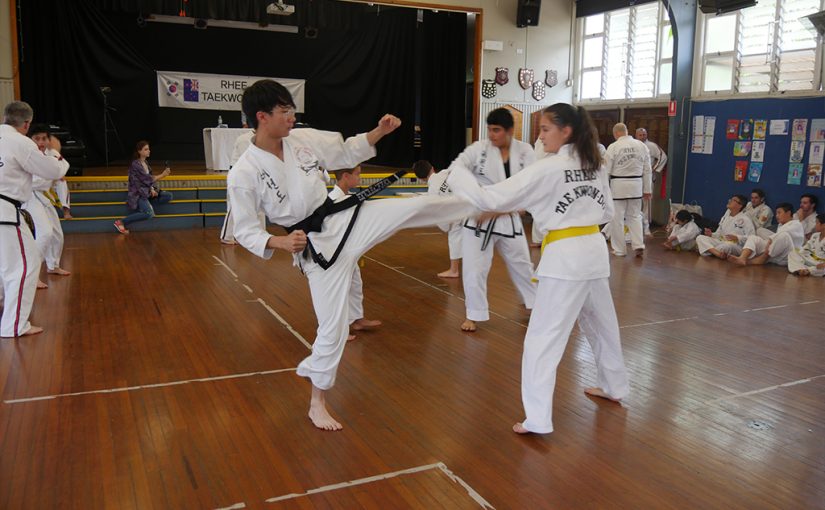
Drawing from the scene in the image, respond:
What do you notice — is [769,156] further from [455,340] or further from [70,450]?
[70,450]

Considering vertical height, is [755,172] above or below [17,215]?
above

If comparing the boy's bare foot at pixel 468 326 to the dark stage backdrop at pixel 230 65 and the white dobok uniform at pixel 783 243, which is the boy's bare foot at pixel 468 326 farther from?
the dark stage backdrop at pixel 230 65

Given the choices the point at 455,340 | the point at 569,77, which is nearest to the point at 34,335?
the point at 455,340

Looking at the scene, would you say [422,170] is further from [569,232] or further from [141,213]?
[141,213]

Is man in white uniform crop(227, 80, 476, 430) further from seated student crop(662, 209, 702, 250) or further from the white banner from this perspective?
the white banner

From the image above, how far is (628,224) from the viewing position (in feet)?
25.9

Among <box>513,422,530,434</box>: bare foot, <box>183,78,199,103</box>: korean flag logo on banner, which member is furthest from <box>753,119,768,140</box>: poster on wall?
<box>183,78,199,103</box>: korean flag logo on banner

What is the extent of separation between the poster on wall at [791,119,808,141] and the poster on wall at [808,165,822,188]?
0.42 metres

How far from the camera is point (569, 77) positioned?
498 inches

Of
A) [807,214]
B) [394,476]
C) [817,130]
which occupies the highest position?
[817,130]

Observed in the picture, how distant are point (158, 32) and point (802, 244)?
10853 mm

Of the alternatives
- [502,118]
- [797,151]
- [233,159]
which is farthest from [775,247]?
[233,159]

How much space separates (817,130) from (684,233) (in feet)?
6.98

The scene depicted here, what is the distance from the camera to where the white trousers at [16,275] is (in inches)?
165
